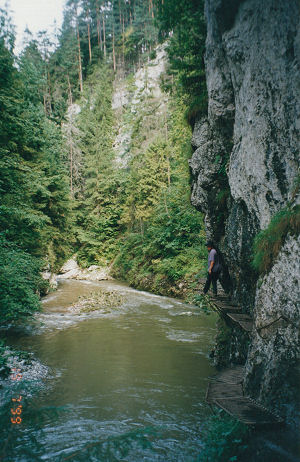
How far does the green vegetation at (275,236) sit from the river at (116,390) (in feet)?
11.0

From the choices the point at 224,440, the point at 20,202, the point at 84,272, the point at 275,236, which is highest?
the point at 20,202

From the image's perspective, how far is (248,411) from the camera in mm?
3992

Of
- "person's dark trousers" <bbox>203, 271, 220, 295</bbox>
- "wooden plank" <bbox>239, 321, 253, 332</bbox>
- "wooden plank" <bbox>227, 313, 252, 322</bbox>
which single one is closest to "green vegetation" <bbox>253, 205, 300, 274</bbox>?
"wooden plank" <bbox>239, 321, 253, 332</bbox>

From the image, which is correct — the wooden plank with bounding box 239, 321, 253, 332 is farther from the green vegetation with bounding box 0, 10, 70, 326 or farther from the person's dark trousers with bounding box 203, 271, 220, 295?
the green vegetation with bounding box 0, 10, 70, 326

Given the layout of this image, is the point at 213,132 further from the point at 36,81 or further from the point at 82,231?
the point at 82,231

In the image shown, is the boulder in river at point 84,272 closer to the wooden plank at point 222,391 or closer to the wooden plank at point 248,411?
the wooden plank at point 222,391

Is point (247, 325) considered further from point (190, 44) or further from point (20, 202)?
point (190, 44)

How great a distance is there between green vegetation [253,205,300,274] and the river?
132 inches

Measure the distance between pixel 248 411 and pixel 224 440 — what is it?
3.50ft

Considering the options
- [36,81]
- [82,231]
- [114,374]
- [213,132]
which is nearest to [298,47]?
[213,132]

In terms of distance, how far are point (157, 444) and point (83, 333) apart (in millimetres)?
6469

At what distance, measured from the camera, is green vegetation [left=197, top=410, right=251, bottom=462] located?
13.8 feet

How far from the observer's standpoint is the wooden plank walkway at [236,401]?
3728 mm

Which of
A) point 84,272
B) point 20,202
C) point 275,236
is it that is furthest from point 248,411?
point 84,272
